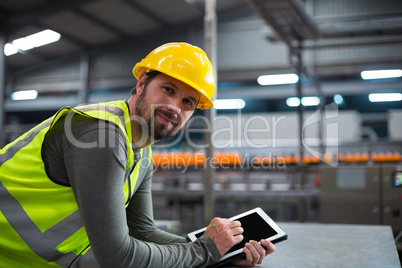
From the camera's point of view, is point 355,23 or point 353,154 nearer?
point 355,23

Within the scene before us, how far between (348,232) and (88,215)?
1.30 meters

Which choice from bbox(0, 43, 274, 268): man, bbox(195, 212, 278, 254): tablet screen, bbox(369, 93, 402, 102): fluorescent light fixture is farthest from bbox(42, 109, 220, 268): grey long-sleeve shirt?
bbox(369, 93, 402, 102): fluorescent light fixture

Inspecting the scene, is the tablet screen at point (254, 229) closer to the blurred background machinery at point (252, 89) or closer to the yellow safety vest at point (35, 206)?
the yellow safety vest at point (35, 206)

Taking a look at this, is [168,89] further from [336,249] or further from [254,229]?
[336,249]

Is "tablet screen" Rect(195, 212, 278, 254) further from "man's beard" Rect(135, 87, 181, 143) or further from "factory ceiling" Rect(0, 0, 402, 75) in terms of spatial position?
"factory ceiling" Rect(0, 0, 402, 75)

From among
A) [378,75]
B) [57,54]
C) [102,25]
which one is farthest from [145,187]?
[378,75]

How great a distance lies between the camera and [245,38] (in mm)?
10414

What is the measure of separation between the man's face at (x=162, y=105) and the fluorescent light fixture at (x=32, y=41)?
1.91 m

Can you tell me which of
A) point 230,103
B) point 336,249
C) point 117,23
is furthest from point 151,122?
point 230,103

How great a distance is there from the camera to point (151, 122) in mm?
1152

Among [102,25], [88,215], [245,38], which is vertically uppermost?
[245,38]

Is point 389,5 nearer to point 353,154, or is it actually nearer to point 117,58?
point 353,154

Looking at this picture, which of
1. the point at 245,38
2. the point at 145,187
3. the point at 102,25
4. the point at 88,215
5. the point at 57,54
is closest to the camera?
the point at 88,215

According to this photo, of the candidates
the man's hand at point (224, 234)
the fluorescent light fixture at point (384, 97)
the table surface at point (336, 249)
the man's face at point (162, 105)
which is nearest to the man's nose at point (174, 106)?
the man's face at point (162, 105)
